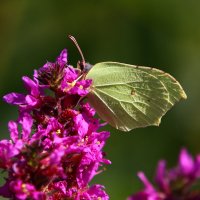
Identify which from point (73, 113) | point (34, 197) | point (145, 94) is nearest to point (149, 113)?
point (145, 94)

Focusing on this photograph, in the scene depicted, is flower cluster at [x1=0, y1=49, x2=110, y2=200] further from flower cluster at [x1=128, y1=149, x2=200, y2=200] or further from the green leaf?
flower cluster at [x1=128, y1=149, x2=200, y2=200]

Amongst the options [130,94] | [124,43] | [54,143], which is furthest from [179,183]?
[124,43]

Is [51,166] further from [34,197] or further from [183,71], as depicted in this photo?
[183,71]

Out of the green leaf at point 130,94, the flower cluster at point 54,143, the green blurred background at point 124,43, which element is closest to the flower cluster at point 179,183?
the flower cluster at point 54,143

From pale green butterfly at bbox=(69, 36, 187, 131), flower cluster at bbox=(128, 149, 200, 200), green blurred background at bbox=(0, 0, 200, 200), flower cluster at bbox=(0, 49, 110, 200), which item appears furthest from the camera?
green blurred background at bbox=(0, 0, 200, 200)

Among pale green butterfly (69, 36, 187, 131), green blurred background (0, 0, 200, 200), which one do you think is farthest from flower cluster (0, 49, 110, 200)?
green blurred background (0, 0, 200, 200)

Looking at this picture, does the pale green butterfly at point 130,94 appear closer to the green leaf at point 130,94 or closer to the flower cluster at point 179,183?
the green leaf at point 130,94
